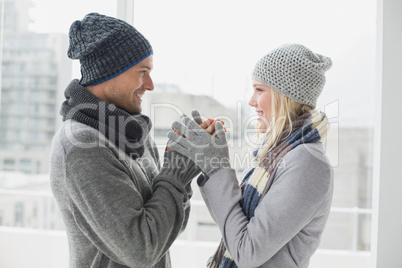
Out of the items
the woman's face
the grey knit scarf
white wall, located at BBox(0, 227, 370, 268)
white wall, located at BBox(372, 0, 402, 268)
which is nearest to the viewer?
the grey knit scarf

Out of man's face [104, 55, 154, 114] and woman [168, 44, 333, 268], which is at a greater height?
man's face [104, 55, 154, 114]

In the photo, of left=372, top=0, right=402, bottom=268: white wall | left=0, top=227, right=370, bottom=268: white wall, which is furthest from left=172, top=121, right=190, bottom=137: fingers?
left=0, top=227, right=370, bottom=268: white wall

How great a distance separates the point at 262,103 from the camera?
3.83 ft

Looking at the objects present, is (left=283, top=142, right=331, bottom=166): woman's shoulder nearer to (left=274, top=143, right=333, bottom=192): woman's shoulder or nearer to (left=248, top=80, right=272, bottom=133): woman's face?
→ (left=274, top=143, right=333, bottom=192): woman's shoulder

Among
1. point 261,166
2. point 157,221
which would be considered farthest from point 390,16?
point 157,221

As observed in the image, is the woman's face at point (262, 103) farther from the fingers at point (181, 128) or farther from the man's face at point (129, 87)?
the man's face at point (129, 87)

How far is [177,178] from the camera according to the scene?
40.8 inches

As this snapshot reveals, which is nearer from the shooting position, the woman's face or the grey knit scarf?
the grey knit scarf

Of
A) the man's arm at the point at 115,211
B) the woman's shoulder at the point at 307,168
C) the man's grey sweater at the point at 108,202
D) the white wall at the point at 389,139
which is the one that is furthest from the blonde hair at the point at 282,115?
the white wall at the point at 389,139

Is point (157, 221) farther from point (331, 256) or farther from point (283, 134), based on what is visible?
point (331, 256)

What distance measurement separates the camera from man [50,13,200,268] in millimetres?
893

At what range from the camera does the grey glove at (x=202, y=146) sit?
1.06 metres

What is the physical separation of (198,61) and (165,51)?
10.2 inches

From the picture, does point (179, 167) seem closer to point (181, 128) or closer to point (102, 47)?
point (181, 128)
